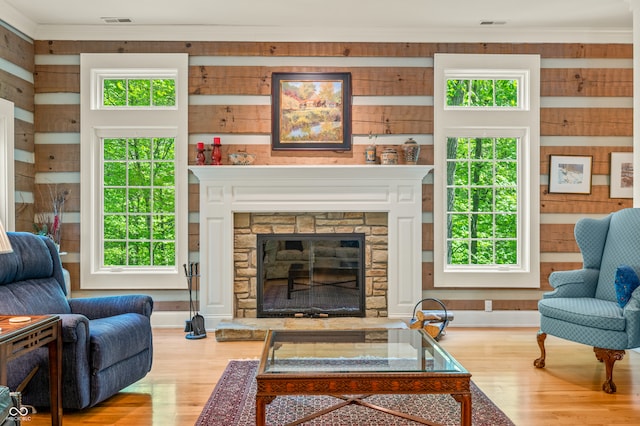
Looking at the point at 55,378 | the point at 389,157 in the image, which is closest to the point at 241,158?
the point at 389,157

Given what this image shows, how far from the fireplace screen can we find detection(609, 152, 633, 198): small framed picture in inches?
101

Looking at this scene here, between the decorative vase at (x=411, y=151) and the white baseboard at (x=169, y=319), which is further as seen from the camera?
the white baseboard at (x=169, y=319)

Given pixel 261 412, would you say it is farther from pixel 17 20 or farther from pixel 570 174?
pixel 17 20

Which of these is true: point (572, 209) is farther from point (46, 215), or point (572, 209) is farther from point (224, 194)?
point (46, 215)

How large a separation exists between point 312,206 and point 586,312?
2.55m

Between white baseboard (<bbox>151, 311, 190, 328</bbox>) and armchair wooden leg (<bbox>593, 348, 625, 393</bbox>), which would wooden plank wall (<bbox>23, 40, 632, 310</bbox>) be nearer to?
white baseboard (<bbox>151, 311, 190, 328</bbox>)

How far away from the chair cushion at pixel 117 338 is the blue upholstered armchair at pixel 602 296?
2.81 m

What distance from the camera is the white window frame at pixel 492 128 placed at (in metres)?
5.30

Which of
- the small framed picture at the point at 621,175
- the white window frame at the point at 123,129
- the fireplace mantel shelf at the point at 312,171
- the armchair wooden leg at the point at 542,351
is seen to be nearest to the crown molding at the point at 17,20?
the white window frame at the point at 123,129

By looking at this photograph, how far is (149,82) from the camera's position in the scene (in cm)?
537

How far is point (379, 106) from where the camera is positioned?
5309 mm

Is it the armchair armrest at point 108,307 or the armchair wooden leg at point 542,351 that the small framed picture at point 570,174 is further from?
the armchair armrest at point 108,307

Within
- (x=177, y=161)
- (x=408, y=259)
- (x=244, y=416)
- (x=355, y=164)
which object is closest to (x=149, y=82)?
(x=177, y=161)

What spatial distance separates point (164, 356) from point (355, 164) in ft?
8.21
